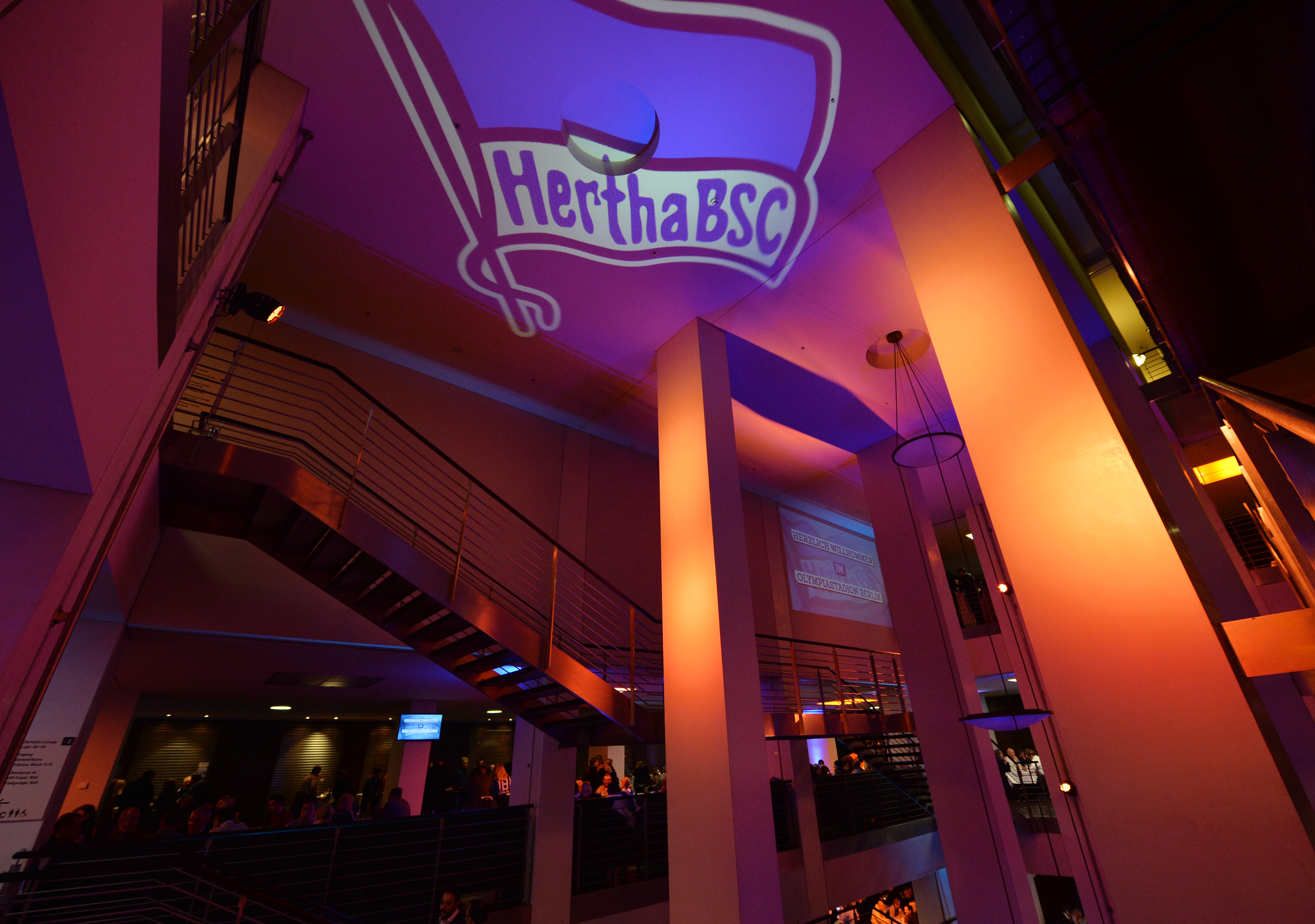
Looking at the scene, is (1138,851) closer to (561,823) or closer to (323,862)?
(561,823)

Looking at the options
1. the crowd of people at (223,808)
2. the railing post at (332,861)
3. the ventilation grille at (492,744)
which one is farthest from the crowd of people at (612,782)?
the ventilation grille at (492,744)

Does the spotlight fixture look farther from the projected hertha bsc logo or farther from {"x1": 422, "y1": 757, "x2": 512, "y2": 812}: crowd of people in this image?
{"x1": 422, "y1": 757, "x2": 512, "y2": 812}: crowd of people

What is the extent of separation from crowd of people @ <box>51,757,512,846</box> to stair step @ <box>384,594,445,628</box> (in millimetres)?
1733

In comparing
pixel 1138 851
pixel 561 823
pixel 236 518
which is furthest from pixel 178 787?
pixel 1138 851

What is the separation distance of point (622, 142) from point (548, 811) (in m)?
5.79

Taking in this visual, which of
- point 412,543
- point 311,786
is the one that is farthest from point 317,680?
point 412,543

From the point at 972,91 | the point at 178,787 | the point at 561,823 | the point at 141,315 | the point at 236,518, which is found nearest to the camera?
the point at 141,315

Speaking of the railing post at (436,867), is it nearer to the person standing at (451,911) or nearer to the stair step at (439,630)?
the person standing at (451,911)

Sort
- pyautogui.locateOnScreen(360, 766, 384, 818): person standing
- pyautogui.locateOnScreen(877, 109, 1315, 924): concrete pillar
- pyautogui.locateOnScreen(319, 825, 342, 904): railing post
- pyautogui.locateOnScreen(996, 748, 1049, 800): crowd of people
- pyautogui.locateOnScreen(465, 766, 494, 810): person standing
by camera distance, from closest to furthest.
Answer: pyautogui.locateOnScreen(877, 109, 1315, 924): concrete pillar
pyautogui.locateOnScreen(319, 825, 342, 904): railing post
pyautogui.locateOnScreen(465, 766, 494, 810): person standing
pyautogui.locateOnScreen(360, 766, 384, 818): person standing
pyautogui.locateOnScreen(996, 748, 1049, 800): crowd of people

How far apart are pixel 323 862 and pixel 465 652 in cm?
190

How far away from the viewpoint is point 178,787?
9375 millimetres

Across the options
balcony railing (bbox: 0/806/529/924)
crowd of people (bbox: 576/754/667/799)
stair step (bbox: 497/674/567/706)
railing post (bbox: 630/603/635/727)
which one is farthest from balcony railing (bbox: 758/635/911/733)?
balcony railing (bbox: 0/806/529/924)

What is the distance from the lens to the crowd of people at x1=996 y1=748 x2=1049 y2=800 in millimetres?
9141

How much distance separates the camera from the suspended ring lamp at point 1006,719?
356 cm
